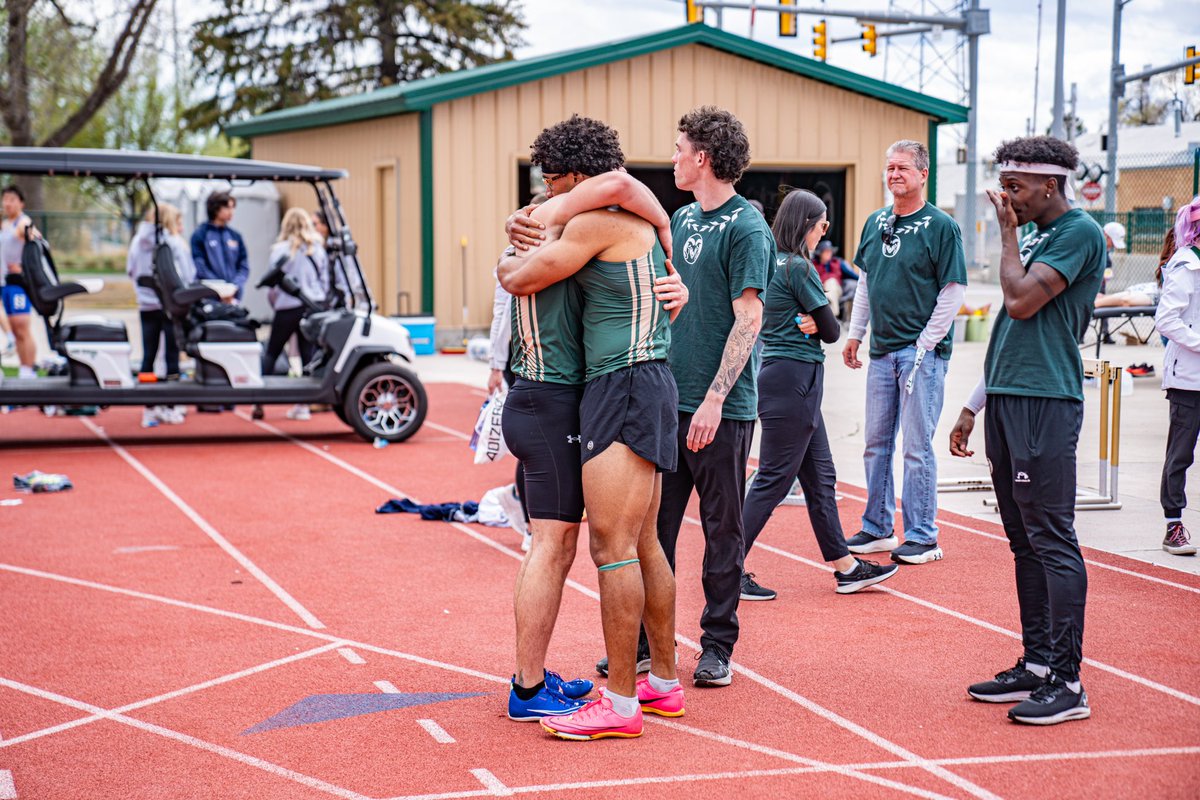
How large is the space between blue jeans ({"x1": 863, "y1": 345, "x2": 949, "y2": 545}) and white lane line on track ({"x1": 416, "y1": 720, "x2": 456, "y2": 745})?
3.40 meters

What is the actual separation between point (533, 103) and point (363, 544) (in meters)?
13.2

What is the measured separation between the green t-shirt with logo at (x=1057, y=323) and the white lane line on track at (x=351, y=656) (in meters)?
2.69

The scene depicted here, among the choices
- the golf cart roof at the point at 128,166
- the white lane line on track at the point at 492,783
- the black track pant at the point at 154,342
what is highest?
the golf cart roof at the point at 128,166

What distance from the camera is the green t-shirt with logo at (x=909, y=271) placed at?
7.06 meters

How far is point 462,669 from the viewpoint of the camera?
17.9 ft

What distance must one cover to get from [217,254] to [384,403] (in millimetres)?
2297

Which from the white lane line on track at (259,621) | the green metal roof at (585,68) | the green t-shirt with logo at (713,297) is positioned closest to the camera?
the green t-shirt with logo at (713,297)

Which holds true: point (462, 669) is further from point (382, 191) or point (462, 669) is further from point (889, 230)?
point (382, 191)

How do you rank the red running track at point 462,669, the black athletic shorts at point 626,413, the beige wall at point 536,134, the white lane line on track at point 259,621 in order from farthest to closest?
the beige wall at point 536,134 < the white lane line on track at point 259,621 < the black athletic shorts at point 626,413 < the red running track at point 462,669

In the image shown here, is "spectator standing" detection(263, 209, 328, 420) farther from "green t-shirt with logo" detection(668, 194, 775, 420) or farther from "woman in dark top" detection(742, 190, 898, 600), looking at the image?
"green t-shirt with logo" detection(668, 194, 775, 420)

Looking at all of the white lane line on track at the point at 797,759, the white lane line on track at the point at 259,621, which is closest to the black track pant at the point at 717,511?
the white lane line on track at the point at 797,759

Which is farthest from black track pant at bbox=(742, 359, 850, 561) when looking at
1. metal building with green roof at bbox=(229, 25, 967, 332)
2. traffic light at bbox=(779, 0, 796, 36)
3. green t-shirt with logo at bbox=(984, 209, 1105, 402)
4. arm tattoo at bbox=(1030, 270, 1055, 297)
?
traffic light at bbox=(779, 0, 796, 36)

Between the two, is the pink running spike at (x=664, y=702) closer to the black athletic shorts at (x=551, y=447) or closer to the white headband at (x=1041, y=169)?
the black athletic shorts at (x=551, y=447)

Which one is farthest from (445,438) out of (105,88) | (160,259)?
(105,88)
